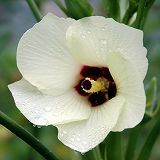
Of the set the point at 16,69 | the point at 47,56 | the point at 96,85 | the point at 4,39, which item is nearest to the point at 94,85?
the point at 96,85

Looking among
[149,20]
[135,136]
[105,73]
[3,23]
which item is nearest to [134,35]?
[105,73]

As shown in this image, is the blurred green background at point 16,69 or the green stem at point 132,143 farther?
the blurred green background at point 16,69

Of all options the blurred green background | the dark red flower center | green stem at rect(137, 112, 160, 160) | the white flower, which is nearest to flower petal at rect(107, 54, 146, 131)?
the white flower

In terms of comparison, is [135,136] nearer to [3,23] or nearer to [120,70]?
[120,70]

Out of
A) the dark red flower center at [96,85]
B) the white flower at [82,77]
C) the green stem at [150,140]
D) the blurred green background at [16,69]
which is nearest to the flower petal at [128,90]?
the white flower at [82,77]

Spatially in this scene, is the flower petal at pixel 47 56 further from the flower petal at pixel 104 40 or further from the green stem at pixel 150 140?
the green stem at pixel 150 140

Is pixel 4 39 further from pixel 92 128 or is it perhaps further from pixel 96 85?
pixel 92 128
